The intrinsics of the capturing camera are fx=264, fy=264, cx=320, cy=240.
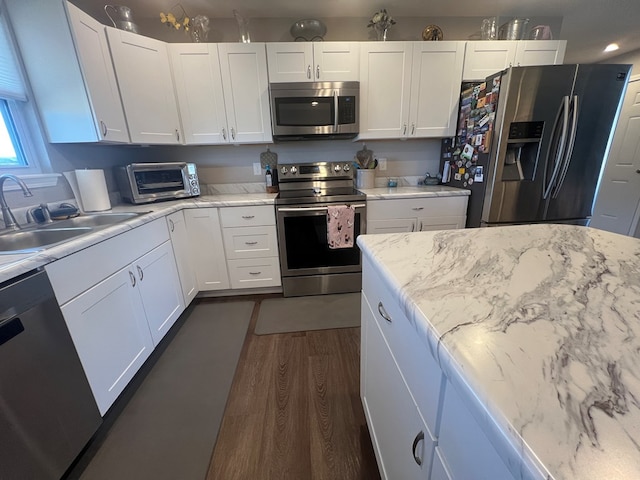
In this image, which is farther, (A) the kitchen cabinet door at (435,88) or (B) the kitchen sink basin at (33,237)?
(A) the kitchen cabinet door at (435,88)

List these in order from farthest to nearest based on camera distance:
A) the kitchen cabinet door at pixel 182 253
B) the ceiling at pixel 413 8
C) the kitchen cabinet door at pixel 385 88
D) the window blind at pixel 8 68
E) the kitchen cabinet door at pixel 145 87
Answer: the kitchen cabinet door at pixel 385 88, the ceiling at pixel 413 8, the kitchen cabinet door at pixel 182 253, the kitchen cabinet door at pixel 145 87, the window blind at pixel 8 68

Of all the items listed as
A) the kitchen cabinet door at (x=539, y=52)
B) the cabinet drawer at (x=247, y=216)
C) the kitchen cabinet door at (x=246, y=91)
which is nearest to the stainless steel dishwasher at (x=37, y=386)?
the cabinet drawer at (x=247, y=216)

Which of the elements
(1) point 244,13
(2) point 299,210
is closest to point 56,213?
(2) point 299,210

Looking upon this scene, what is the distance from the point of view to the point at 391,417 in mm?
835

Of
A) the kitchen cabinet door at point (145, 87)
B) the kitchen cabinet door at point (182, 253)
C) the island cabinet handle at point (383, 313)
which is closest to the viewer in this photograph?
the island cabinet handle at point (383, 313)

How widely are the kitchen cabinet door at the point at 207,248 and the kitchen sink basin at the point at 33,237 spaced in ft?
2.65

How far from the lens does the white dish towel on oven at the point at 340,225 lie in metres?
2.27

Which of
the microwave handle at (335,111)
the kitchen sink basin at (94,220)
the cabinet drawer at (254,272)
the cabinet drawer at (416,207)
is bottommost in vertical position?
the cabinet drawer at (254,272)

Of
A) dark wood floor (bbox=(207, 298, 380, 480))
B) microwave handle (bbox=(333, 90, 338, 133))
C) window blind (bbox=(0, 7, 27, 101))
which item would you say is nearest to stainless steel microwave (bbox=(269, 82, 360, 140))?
microwave handle (bbox=(333, 90, 338, 133))

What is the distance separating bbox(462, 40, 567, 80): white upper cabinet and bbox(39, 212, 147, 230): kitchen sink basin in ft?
9.93

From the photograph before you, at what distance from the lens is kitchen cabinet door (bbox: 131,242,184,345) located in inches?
65.4

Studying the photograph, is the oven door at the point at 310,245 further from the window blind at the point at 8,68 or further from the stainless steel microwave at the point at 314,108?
the window blind at the point at 8,68

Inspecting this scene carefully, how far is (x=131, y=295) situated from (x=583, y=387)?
186 cm

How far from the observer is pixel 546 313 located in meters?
0.54
